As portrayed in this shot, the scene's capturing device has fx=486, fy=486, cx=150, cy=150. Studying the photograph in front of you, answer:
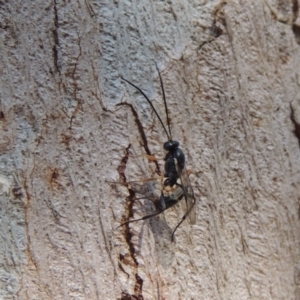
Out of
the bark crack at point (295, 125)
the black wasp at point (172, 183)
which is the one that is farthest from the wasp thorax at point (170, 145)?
the bark crack at point (295, 125)

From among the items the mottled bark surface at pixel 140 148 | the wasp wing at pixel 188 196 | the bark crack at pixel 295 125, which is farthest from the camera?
the bark crack at pixel 295 125

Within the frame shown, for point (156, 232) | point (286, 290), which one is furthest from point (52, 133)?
point (286, 290)

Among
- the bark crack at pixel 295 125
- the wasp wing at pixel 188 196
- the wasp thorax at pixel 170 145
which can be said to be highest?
the bark crack at pixel 295 125

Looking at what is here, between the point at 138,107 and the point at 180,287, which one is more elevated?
the point at 138,107

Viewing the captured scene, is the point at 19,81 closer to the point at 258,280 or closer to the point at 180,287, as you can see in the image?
the point at 180,287

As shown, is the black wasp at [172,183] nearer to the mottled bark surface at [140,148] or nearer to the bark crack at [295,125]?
the mottled bark surface at [140,148]

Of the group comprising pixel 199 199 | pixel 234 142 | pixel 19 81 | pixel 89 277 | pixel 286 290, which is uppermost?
pixel 19 81

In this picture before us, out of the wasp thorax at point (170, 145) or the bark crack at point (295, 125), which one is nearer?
the wasp thorax at point (170, 145)
